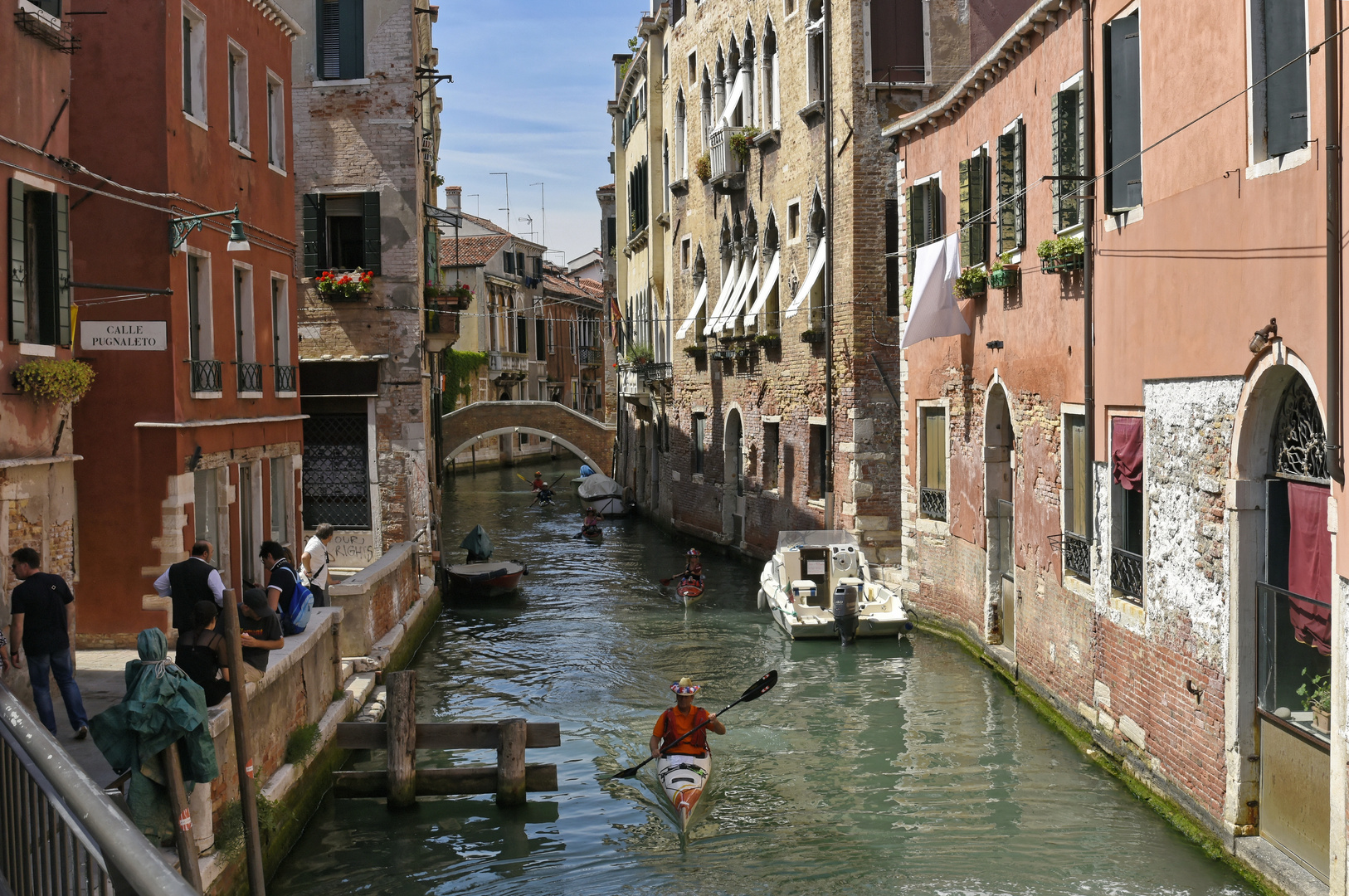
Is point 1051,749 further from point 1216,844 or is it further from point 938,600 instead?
point 938,600

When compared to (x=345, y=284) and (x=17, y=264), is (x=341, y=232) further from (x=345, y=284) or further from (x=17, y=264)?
(x=17, y=264)

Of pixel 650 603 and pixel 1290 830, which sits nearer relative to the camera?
pixel 1290 830

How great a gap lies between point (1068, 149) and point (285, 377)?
32.5 ft

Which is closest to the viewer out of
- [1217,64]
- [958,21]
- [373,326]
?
[1217,64]

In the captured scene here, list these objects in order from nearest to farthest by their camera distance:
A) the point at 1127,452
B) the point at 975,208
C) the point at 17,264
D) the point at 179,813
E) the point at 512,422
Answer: the point at 179,813 < the point at 17,264 < the point at 1127,452 < the point at 975,208 < the point at 512,422

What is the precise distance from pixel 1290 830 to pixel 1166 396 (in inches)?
123

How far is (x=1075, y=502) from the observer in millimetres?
12055

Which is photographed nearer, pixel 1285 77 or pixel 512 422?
pixel 1285 77

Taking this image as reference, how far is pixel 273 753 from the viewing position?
31.2 ft

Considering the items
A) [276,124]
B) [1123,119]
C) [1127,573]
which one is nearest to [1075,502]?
[1127,573]

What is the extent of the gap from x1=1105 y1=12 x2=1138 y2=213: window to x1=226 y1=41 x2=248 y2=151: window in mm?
9281

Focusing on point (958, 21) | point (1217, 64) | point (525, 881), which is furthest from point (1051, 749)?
point (958, 21)

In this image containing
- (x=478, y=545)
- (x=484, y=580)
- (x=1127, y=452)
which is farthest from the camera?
(x=478, y=545)

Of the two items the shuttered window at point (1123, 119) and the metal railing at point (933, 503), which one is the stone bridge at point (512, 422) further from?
the shuttered window at point (1123, 119)
